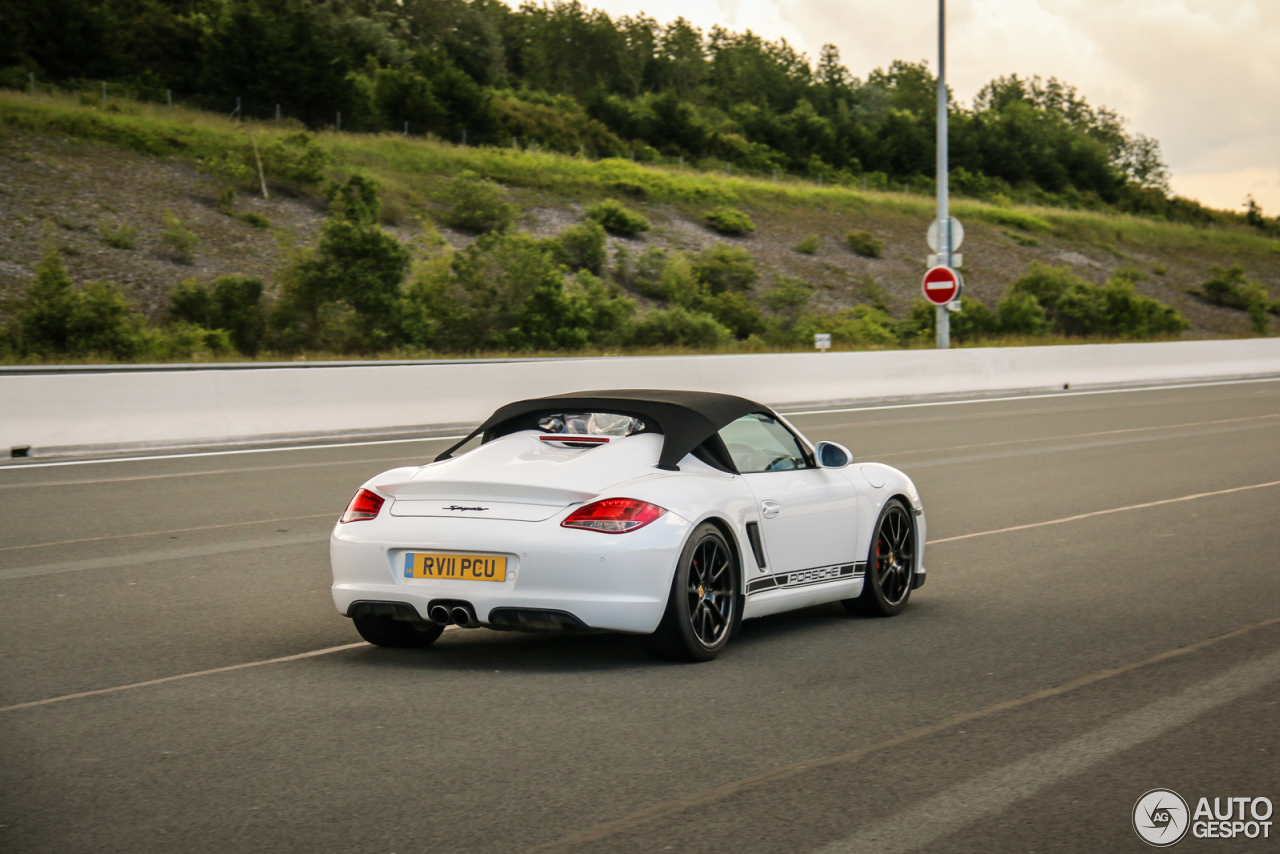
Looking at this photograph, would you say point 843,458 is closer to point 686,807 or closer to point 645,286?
point 686,807

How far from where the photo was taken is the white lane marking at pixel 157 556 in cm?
932

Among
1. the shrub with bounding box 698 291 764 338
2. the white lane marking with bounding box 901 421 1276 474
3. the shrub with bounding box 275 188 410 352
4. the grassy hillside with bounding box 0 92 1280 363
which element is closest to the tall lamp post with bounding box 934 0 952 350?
the white lane marking with bounding box 901 421 1276 474

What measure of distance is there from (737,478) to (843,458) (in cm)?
82

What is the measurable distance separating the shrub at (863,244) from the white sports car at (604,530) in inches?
2417

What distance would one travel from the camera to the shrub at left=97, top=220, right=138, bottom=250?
151 ft

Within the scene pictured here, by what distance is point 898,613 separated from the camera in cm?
805

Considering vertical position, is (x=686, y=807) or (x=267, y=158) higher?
(x=267, y=158)

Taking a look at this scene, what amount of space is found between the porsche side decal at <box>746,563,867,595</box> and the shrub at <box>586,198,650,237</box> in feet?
175

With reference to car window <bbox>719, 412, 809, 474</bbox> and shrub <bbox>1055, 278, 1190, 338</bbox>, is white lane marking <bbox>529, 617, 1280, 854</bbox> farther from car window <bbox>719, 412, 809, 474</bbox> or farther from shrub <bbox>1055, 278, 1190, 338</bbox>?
shrub <bbox>1055, 278, 1190, 338</bbox>

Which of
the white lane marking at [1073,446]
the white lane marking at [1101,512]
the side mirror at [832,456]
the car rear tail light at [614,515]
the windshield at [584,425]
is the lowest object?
the white lane marking at [1073,446]

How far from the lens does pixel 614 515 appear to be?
6.31 meters

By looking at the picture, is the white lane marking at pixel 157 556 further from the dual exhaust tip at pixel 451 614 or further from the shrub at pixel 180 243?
the shrub at pixel 180 243

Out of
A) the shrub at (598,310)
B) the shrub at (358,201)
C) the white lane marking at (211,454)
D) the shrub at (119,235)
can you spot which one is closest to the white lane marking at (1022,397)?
the white lane marking at (211,454)

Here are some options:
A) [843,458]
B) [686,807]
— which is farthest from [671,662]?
[686,807]
